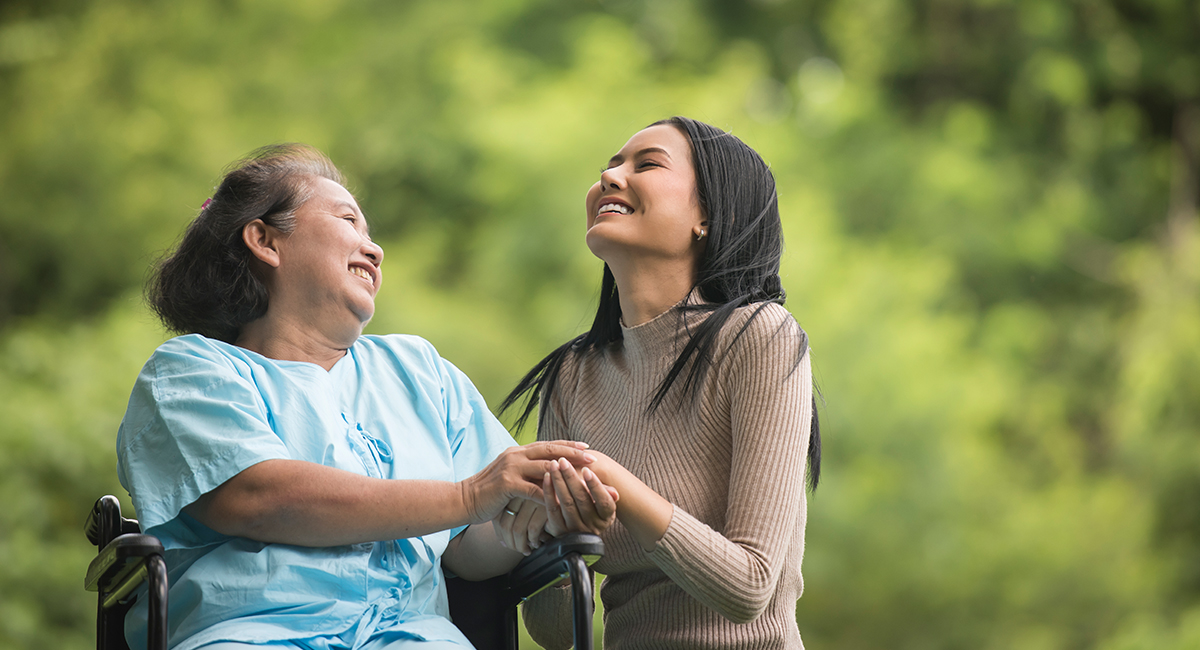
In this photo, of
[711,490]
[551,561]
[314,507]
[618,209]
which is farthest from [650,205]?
[314,507]

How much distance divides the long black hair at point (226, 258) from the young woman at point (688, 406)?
47 cm

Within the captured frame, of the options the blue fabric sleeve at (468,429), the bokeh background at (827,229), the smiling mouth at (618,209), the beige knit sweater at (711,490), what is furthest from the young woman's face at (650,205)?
the bokeh background at (827,229)

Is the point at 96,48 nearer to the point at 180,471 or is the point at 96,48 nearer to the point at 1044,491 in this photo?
the point at 180,471

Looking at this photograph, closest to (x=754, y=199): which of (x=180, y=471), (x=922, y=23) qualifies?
(x=180, y=471)

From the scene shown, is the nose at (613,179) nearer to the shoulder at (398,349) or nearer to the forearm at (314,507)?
the shoulder at (398,349)

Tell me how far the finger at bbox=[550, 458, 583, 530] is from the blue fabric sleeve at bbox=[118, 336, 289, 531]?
36 cm

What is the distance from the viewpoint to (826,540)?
4.89m

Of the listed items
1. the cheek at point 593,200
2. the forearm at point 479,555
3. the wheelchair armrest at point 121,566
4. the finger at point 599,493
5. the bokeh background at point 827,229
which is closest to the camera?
the wheelchair armrest at point 121,566

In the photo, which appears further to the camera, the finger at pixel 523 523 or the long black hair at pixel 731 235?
the long black hair at pixel 731 235

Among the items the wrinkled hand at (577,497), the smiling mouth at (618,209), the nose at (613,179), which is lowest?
the wrinkled hand at (577,497)

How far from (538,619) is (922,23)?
19.6 feet

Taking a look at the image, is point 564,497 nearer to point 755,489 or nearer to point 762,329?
point 755,489

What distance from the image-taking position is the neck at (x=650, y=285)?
1681 mm

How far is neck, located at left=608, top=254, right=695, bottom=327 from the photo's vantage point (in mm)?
1681
